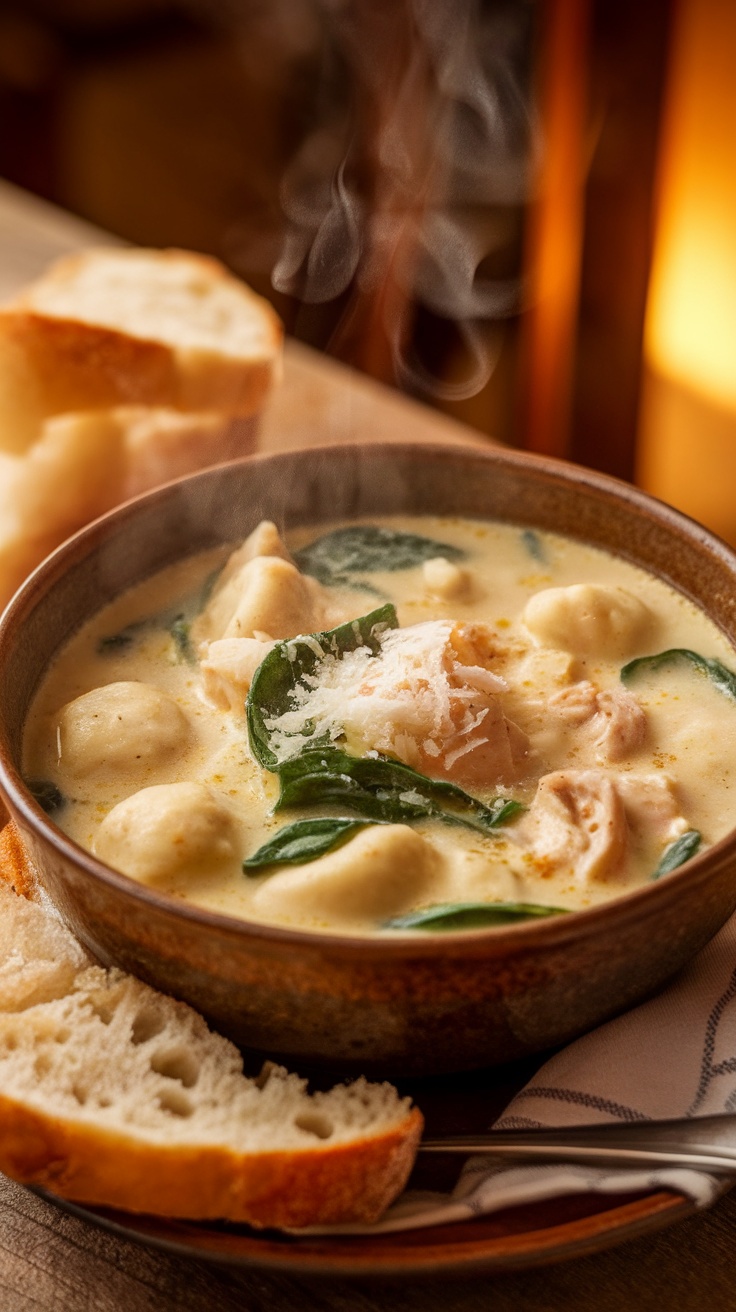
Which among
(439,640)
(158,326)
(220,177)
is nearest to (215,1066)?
(439,640)

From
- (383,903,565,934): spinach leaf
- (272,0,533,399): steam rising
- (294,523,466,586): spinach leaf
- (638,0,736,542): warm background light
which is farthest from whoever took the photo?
(272,0,533,399): steam rising

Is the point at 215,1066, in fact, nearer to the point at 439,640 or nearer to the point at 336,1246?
the point at 336,1246

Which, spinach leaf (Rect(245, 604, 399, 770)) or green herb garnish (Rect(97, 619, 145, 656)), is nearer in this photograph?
spinach leaf (Rect(245, 604, 399, 770))

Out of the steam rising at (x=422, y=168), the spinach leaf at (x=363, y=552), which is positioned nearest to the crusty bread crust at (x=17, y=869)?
the spinach leaf at (x=363, y=552)

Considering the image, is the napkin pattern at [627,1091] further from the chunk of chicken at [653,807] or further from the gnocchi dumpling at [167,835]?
the gnocchi dumpling at [167,835]

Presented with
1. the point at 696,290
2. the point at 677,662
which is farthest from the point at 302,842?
the point at 696,290

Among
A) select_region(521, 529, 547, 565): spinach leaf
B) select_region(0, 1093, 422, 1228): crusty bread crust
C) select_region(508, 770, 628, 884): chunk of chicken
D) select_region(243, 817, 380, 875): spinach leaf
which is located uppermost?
select_region(508, 770, 628, 884): chunk of chicken

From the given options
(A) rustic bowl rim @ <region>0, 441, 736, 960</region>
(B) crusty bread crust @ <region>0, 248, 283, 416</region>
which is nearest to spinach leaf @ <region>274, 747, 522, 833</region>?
(A) rustic bowl rim @ <region>0, 441, 736, 960</region>

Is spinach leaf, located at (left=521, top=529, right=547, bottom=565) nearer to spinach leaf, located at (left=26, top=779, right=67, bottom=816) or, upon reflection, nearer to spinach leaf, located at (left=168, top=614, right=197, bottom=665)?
spinach leaf, located at (left=168, top=614, right=197, bottom=665)

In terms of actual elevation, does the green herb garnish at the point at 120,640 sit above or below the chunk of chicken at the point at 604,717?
below
